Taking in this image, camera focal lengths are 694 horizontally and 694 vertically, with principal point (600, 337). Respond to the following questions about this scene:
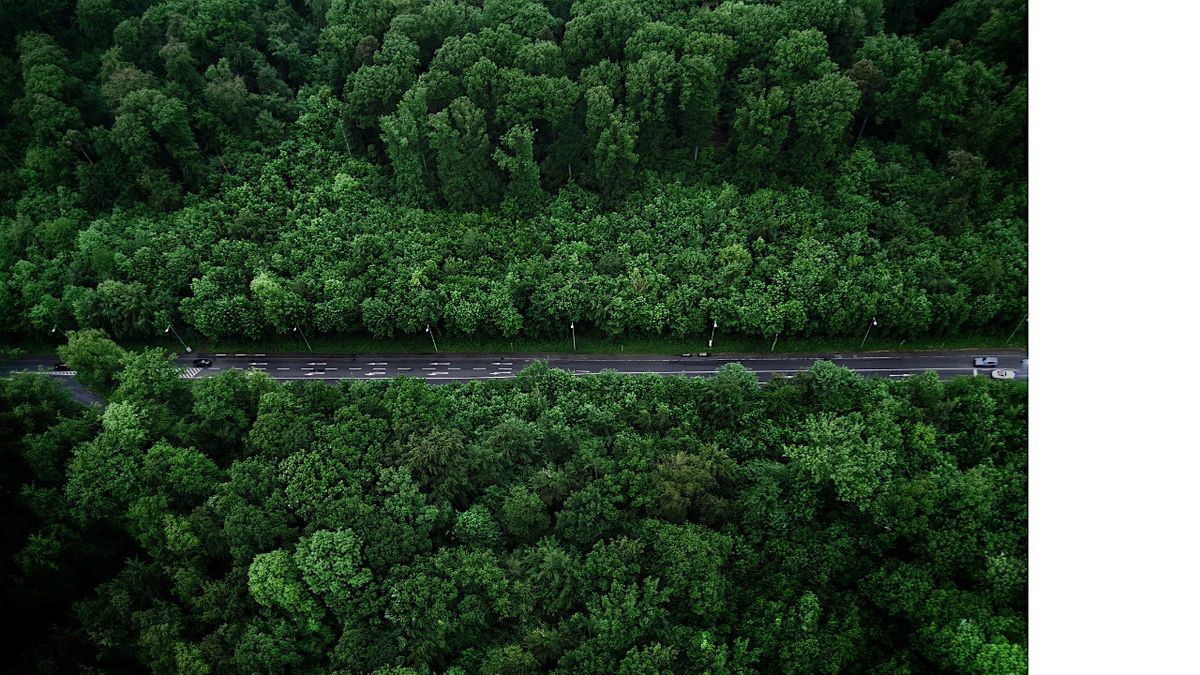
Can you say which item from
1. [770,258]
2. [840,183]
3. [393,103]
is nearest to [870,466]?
[770,258]

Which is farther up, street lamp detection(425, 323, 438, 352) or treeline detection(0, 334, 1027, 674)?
street lamp detection(425, 323, 438, 352)

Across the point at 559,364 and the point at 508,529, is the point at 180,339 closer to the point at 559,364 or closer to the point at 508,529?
the point at 559,364

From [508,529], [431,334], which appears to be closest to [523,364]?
[431,334]

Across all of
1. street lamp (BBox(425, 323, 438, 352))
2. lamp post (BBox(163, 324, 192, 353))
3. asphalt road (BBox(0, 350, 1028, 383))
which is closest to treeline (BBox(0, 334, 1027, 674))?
lamp post (BBox(163, 324, 192, 353))

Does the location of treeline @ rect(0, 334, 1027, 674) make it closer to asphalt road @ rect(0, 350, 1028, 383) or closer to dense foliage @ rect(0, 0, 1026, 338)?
asphalt road @ rect(0, 350, 1028, 383)

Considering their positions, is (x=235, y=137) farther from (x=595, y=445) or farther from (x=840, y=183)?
(x=840, y=183)

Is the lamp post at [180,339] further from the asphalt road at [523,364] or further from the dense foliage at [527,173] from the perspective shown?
the dense foliage at [527,173]

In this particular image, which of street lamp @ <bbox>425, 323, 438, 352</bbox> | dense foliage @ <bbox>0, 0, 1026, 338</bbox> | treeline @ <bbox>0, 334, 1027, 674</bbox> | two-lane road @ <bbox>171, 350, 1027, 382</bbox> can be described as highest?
dense foliage @ <bbox>0, 0, 1026, 338</bbox>

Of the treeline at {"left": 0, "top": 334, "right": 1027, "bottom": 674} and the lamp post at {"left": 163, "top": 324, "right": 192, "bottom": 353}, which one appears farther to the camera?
the lamp post at {"left": 163, "top": 324, "right": 192, "bottom": 353}
